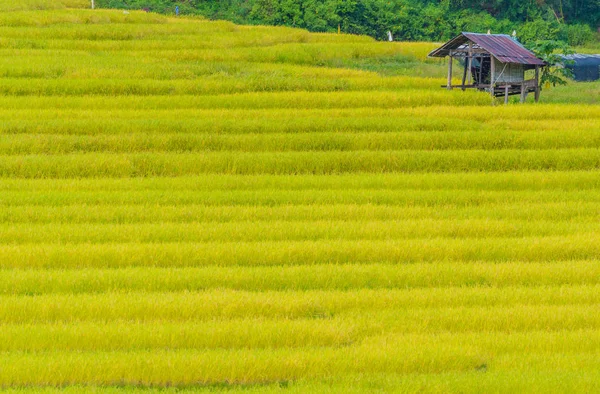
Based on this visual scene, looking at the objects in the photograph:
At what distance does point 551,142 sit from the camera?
1861cm

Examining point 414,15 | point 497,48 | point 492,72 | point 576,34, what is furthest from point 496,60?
point 576,34

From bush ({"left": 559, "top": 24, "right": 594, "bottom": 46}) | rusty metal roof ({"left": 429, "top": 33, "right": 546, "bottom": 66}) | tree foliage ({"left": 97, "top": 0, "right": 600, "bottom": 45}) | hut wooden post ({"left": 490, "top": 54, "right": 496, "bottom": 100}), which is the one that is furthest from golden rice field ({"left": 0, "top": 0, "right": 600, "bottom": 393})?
bush ({"left": 559, "top": 24, "right": 594, "bottom": 46})

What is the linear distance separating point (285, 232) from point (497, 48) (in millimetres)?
15885

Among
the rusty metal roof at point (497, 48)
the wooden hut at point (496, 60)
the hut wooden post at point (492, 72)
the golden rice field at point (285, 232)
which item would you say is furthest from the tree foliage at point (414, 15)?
the hut wooden post at point (492, 72)

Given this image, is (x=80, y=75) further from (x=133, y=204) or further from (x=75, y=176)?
(x=133, y=204)

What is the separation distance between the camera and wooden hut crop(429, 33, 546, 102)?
1022 inches

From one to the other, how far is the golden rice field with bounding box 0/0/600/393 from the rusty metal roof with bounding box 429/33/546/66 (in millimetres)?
1558

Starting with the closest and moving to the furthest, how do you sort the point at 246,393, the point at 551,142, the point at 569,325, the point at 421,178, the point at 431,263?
the point at 246,393 → the point at 569,325 → the point at 431,263 → the point at 421,178 → the point at 551,142

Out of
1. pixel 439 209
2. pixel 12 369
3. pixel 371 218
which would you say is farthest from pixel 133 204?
pixel 12 369

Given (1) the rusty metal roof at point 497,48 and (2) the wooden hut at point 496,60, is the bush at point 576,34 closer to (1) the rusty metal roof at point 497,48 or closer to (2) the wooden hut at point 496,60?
(2) the wooden hut at point 496,60

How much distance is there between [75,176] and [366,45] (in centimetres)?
1822

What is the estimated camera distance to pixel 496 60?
28219 millimetres

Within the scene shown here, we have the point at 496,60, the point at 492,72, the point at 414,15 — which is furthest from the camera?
the point at 414,15

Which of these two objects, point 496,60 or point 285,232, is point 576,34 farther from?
point 285,232
